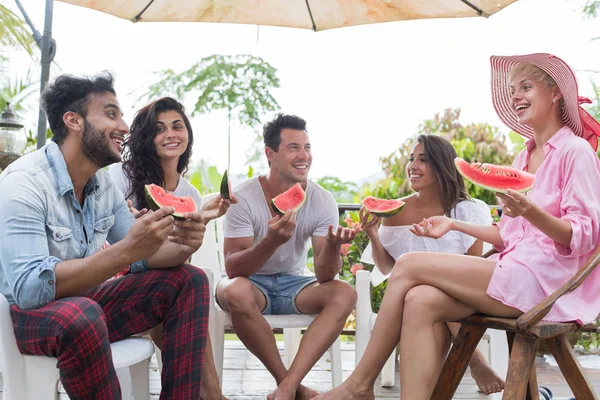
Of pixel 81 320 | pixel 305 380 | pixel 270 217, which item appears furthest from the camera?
pixel 305 380

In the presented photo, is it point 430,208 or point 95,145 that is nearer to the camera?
point 95,145

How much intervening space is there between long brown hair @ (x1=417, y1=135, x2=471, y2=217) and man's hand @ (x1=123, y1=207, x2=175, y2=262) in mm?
A: 1757

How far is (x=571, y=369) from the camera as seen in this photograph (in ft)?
7.99

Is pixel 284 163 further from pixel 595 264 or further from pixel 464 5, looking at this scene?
pixel 595 264

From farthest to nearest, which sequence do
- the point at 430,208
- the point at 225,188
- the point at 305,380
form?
1. the point at 305,380
2. the point at 430,208
3. the point at 225,188

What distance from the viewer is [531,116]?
8.54ft

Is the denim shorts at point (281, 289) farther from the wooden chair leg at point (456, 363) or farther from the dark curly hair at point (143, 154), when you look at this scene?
the wooden chair leg at point (456, 363)

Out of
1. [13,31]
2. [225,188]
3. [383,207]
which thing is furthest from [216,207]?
[13,31]

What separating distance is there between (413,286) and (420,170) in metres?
1.15

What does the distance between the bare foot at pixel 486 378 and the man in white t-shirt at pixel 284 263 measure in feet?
2.48

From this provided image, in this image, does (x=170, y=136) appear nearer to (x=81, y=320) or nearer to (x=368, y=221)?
(x=368, y=221)

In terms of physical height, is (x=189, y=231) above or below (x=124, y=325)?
above

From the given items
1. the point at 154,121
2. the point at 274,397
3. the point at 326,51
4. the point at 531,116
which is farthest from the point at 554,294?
the point at 326,51

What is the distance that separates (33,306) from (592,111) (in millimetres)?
8157
